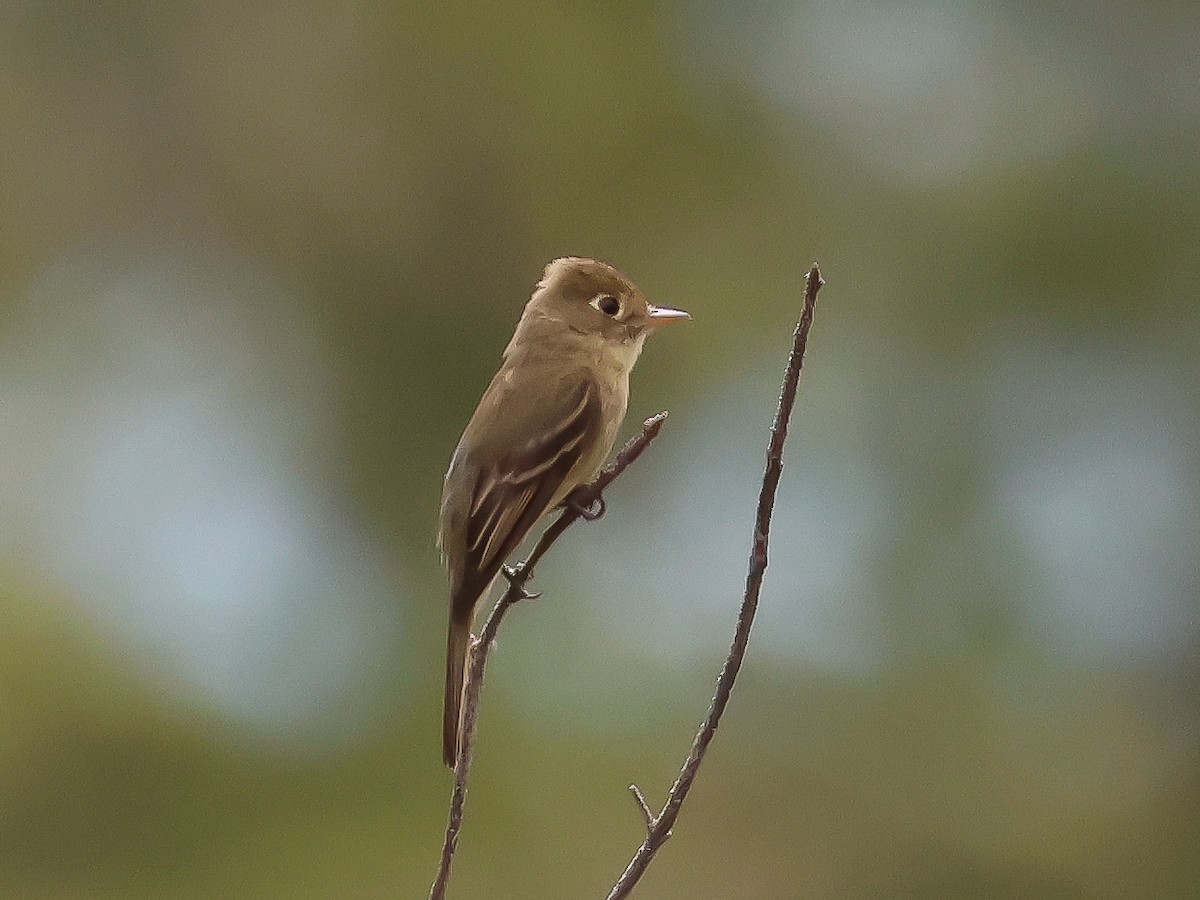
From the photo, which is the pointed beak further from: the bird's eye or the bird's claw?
the bird's claw

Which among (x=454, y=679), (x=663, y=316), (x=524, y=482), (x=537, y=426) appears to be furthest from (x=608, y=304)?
(x=454, y=679)

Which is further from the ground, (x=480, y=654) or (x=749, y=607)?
(x=749, y=607)

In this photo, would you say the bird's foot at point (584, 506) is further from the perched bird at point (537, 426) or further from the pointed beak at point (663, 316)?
the pointed beak at point (663, 316)

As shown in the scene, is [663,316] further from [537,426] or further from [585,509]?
[585,509]

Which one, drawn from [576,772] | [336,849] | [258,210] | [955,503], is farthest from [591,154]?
[336,849]

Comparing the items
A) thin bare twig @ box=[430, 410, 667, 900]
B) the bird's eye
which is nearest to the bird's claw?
thin bare twig @ box=[430, 410, 667, 900]

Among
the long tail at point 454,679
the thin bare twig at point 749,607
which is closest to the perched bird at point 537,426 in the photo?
the long tail at point 454,679
